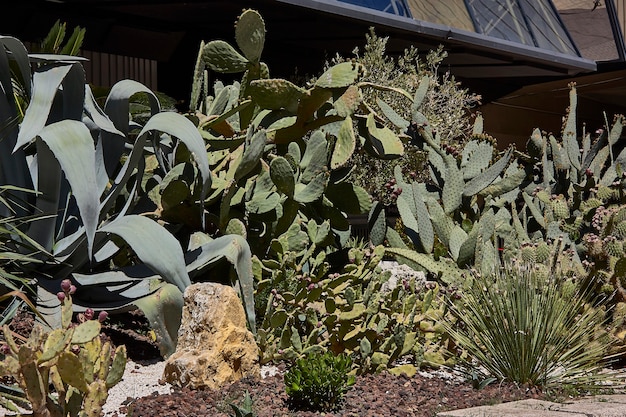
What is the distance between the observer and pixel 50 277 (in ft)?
17.5

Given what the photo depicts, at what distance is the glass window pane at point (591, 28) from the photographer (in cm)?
1695

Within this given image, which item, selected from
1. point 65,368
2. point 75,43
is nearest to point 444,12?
point 75,43

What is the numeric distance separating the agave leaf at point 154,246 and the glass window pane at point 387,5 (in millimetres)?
5905

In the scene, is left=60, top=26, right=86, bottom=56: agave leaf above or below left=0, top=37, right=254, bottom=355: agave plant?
above

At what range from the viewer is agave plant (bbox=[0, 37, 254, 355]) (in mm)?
5004

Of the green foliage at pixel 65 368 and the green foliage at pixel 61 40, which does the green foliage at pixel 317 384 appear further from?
the green foliage at pixel 61 40

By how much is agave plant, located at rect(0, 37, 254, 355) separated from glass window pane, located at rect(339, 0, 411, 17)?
206 inches

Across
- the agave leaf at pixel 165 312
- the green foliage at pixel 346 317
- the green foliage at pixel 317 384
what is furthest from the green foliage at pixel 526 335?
the agave leaf at pixel 165 312

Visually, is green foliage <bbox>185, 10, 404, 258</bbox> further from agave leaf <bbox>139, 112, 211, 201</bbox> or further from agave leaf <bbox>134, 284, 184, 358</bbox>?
agave leaf <bbox>134, 284, 184, 358</bbox>

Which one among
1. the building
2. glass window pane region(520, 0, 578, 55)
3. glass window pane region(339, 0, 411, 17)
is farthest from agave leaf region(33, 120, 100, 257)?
glass window pane region(520, 0, 578, 55)

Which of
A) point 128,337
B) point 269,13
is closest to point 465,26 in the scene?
point 269,13

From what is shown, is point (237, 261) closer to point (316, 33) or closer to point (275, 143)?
point (275, 143)

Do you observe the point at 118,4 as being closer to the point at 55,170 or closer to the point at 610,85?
the point at 55,170

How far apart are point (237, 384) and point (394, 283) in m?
2.36
